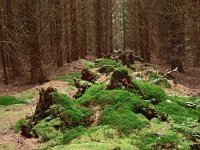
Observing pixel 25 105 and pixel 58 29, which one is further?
pixel 58 29

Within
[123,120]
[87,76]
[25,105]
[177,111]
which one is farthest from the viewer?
[87,76]

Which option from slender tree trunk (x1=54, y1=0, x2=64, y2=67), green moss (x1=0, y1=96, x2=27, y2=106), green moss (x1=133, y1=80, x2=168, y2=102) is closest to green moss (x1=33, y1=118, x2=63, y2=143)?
green moss (x1=133, y1=80, x2=168, y2=102)

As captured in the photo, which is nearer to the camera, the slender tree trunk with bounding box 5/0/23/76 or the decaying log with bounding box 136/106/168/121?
the decaying log with bounding box 136/106/168/121

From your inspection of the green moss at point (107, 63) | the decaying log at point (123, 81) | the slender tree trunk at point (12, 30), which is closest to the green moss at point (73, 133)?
the decaying log at point (123, 81)

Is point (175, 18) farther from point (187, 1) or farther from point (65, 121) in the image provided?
point (65, 121)

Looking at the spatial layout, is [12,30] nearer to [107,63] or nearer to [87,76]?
[107,63]

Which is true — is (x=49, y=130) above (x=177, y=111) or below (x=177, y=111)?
below

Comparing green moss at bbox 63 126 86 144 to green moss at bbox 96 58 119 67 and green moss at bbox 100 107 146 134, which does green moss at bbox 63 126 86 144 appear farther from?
green moss at bbox 96 58 119 67

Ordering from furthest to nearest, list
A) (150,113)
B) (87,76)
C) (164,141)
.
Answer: (87,76)
(150,113)
(164,141)

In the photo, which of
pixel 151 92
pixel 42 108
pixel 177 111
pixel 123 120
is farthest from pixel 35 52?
pixel 123 120

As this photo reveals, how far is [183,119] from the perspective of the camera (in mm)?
8047

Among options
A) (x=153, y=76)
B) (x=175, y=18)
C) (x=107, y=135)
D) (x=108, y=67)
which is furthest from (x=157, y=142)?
(x=175, y=18)

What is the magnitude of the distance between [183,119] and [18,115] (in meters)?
5.67

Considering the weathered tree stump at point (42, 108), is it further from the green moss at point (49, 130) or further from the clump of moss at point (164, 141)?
the clump of moss at point (164, 141)
